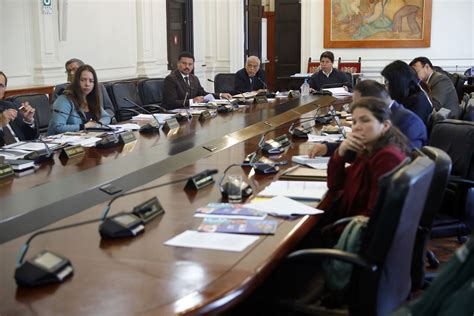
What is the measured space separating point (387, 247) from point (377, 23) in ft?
26.1

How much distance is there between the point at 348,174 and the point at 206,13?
749 cm

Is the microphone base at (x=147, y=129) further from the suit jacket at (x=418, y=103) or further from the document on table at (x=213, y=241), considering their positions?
the document on table at (x=213, y=241)

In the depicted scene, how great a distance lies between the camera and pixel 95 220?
208 centimetres

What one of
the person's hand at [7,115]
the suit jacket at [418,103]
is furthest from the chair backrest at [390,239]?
the person's hand at [7,115]

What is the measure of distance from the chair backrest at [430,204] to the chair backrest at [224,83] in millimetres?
5235

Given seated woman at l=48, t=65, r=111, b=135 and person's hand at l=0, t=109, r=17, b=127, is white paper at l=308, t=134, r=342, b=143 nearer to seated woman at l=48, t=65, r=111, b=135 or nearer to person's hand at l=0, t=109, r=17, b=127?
seated woman at l=48, t=65, r=111, b=135

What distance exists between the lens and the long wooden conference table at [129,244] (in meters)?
1.50

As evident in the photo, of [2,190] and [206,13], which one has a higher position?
[206,13]

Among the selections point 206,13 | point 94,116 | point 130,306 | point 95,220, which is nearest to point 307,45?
point 206,13

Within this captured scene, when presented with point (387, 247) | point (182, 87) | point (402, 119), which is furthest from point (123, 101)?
point (387, 247)

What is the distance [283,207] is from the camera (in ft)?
7.45

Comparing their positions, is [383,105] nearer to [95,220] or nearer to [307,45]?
[95,220]

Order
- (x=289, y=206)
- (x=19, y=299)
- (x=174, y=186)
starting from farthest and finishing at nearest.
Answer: (x=174, y=186) → (x=289, y=206) → (x=19, y=299)

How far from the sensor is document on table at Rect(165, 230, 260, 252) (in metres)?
1.86
